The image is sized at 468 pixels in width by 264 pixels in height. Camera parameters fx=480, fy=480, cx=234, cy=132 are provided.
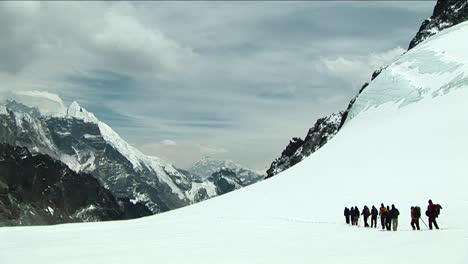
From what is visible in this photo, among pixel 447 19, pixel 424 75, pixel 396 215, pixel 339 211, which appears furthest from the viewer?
pixel 447 19

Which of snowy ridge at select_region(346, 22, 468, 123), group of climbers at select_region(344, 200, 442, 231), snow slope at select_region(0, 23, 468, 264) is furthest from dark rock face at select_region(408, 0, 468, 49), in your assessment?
group of climbers at select_region(344, 200, 442, 231)

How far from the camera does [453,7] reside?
149m

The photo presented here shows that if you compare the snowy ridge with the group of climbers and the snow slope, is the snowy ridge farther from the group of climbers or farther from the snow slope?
the group of climbers

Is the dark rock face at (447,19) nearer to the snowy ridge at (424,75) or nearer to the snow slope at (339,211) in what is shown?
the snowy ridge at (424,75)

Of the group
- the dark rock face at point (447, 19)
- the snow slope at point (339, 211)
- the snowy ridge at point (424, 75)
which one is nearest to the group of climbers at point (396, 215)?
the snow slope at point (339, 211)

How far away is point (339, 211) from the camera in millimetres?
40250

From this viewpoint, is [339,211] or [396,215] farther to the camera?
[339,211]

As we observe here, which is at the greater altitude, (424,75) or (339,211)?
(424,75)

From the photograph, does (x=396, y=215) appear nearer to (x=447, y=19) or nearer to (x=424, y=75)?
(x=424, y=75)

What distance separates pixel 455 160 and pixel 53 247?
3443cm

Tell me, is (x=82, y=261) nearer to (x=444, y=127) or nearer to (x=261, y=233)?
(x=261, y=233)

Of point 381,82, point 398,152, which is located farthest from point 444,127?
point 381,82

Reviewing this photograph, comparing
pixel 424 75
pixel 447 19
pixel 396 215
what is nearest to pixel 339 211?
pixel 396 215

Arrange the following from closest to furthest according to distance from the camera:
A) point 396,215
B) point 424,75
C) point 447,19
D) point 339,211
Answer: point 396,215
point 339,211
point 424,75
point 447,19
